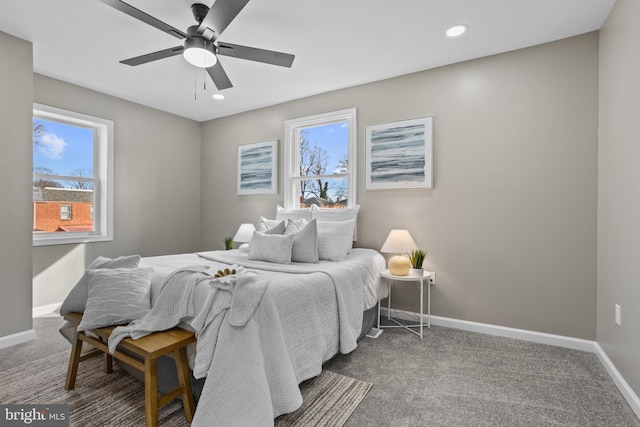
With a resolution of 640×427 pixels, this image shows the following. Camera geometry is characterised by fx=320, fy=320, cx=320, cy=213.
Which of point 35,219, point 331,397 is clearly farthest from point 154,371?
point 35,219

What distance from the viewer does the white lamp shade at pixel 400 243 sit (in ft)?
10.1

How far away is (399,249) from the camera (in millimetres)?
3061

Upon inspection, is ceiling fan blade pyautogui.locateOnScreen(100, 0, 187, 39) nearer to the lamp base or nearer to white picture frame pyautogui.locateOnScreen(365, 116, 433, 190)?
white picture frame pyautogui.locateOnScreen(365, 116, 433, 190)

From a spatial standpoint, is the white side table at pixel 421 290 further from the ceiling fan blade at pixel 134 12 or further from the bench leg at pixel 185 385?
the ceiling fan blade at pixel 134 12

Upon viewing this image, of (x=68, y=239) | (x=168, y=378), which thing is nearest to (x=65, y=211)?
(x=68, y=239)

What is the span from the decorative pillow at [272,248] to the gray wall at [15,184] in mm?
1984

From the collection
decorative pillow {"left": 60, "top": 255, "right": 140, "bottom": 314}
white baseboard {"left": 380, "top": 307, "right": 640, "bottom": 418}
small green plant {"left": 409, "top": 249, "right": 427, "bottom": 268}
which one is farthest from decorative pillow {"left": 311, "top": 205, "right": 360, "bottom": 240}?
decorative pillow {"left": 60, "top": 255, "right": 140, "bottom": 314}

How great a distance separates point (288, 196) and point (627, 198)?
10.6 ft

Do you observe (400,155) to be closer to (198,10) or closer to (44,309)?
(198,10)

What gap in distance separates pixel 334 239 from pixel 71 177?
127 inches

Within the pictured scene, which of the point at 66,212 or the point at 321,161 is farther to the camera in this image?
the point at 321,161

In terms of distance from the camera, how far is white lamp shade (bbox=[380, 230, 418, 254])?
10.1 feet

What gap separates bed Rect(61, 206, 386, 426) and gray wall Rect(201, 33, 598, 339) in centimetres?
131

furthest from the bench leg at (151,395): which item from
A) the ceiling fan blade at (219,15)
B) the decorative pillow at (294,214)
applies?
the decorative pillow at (294,214)
